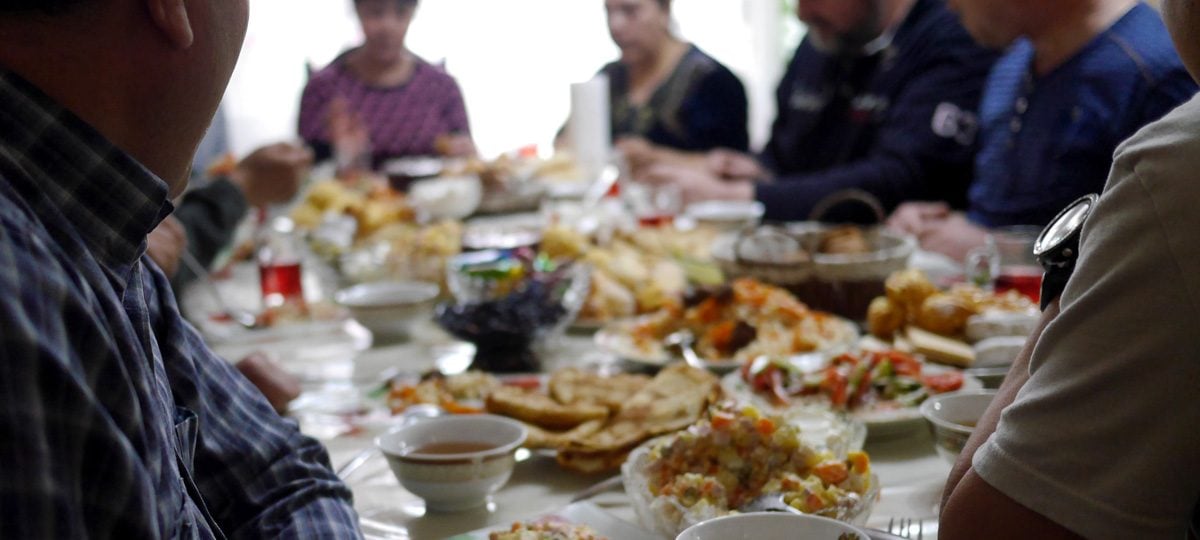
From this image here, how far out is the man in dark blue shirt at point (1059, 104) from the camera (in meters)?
2.66

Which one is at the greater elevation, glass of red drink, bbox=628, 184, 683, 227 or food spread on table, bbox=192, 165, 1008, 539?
food spread on table, bbox=192, 165, 1008, 539

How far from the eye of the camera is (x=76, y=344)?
667 mm

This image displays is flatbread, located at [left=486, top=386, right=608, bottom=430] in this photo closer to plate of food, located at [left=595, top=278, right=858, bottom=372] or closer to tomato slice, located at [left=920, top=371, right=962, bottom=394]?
plate of food, located at [left=595, top=278, right=858, bottom=372]

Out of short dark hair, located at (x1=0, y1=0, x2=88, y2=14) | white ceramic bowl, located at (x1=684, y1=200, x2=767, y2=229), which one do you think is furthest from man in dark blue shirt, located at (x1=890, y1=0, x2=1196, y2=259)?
short dark hair, located at (x1=0, y1=0, x2=88, y2=14)

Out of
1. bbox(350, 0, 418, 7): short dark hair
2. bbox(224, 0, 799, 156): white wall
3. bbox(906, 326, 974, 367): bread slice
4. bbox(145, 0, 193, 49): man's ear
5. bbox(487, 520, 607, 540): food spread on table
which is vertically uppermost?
bbox(145, 0, 193, 49): man's ear

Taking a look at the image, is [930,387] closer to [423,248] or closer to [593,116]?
[423,248]

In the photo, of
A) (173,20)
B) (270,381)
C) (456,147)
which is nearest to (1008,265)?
(270,381)

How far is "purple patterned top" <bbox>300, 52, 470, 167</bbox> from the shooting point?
5270mm

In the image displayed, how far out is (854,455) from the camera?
1.19 meters

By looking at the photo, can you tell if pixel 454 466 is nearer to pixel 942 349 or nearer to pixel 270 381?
pixel 270 381

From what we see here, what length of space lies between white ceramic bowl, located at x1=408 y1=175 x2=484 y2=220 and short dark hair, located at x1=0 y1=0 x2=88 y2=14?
2.65 meters

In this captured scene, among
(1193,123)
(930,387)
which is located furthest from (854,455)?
(1193,123)

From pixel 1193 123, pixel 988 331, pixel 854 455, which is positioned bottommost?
pixel 988 331

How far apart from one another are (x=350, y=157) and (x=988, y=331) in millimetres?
3213
